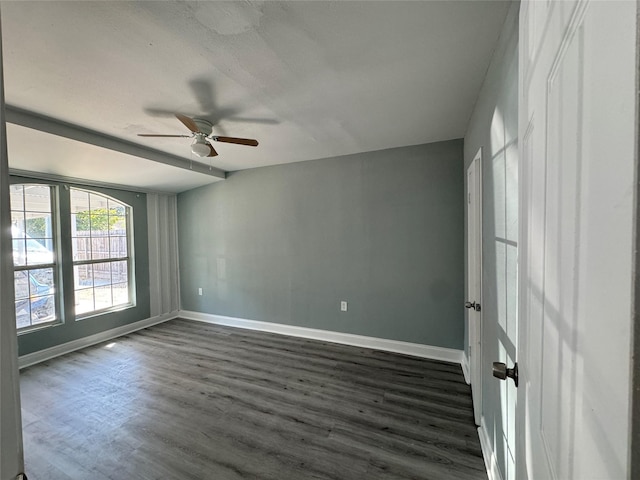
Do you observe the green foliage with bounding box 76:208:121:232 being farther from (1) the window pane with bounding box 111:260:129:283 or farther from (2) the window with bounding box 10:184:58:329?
(1) the window pane with bounding box 111:260:129:283

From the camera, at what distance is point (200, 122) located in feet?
7.30

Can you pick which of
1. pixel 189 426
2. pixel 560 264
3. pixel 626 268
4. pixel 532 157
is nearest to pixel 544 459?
pixel 560 264

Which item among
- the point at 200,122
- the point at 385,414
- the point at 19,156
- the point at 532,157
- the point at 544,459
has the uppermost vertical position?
the point at 200,122

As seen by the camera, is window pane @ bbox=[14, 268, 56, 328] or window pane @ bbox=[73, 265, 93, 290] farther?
window pane @ bbox=[73, 265, 93, 290]

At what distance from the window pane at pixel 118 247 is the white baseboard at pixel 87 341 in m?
1.13

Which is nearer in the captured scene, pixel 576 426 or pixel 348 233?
pixel 576 426

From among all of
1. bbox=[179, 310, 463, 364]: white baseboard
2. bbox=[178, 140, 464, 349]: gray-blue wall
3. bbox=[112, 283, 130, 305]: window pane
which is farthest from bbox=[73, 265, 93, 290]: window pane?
bbox=[179, 310, 463, 364]: white baseboard

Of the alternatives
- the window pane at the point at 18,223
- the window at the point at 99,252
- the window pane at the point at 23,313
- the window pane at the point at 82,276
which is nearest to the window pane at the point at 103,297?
the window at the point at 99,252

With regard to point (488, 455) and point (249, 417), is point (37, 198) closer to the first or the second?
point (249, 417)

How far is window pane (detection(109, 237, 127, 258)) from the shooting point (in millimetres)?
4042

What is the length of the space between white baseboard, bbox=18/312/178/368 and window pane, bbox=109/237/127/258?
113cm

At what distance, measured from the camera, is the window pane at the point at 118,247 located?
4.04 metres

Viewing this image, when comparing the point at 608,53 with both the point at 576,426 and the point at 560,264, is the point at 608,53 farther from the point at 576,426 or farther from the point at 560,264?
the point at 576,426

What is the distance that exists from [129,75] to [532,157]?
2.18 meters
